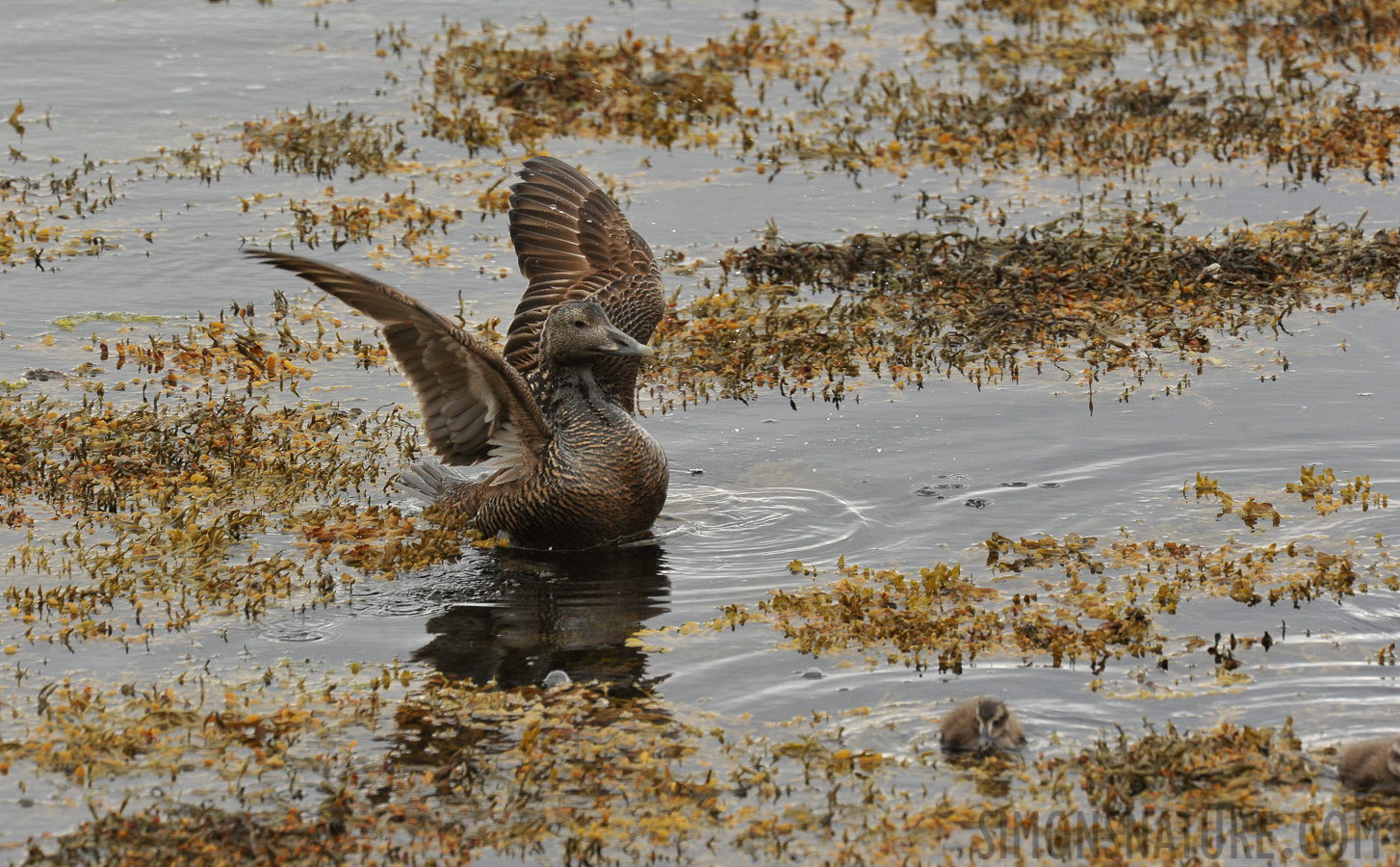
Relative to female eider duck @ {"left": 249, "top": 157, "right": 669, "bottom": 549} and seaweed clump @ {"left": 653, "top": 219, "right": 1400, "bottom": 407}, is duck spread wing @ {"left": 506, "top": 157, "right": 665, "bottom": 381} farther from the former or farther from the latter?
seaweed clump @ {"left": 653, "top": 219, "right": 1400, "bottom": 407}

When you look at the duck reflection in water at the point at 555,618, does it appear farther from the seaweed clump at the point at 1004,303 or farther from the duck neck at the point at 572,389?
the seaweed clump at the point at 1004,303

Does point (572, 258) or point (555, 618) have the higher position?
point (572, 258)

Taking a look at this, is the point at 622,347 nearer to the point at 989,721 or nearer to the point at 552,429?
the point at 552,429

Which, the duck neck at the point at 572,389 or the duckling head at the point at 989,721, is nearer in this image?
the duckling head at the point at 989,721

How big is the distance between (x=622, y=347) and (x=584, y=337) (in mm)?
232

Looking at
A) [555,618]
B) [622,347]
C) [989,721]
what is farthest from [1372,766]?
[622,347]

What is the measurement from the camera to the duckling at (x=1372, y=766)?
20.1 feet

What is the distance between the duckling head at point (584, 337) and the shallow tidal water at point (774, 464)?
1174mm

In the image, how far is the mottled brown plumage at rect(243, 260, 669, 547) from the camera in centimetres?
921

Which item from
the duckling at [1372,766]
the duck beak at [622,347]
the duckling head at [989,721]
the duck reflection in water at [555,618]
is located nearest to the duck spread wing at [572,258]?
the duck beak at [622,347]

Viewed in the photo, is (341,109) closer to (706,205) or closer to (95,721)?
(706,205)

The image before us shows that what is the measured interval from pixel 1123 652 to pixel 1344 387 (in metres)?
4.63

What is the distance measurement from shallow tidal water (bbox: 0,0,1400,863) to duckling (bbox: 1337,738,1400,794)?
1.22 ft

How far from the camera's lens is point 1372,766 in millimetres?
6199
